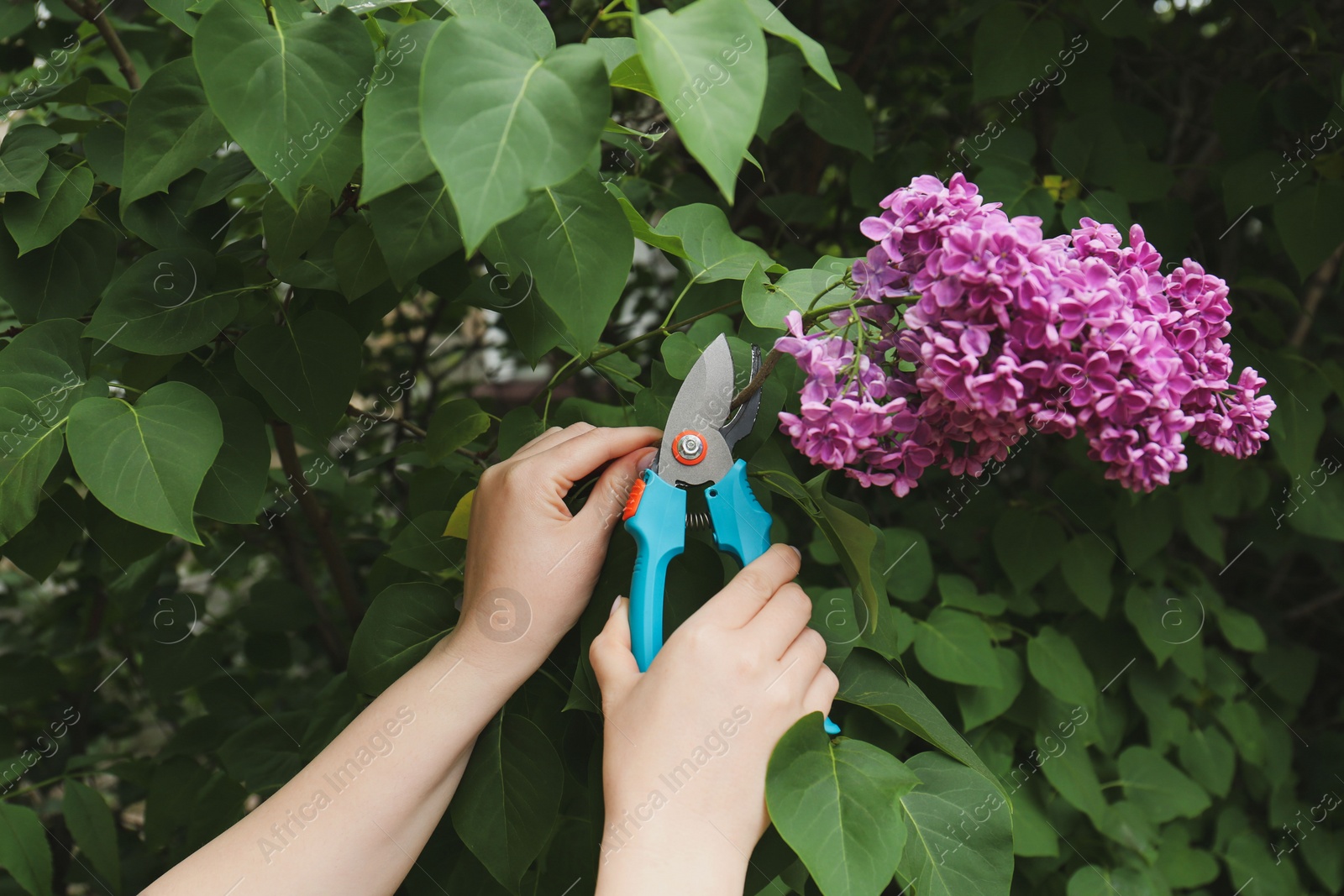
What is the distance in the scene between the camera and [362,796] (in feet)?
2.56

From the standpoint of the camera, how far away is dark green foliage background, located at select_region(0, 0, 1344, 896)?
28.4 inches

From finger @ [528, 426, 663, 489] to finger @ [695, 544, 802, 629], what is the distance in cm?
16

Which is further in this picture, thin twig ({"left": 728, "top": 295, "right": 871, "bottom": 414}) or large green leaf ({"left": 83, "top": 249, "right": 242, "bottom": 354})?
large green leaf ({"left": 83, "top": 249, "right": 242, "bottom": 354})

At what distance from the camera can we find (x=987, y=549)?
157 centimetres

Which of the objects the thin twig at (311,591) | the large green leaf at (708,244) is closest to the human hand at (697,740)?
the large green leaf at (708,244)

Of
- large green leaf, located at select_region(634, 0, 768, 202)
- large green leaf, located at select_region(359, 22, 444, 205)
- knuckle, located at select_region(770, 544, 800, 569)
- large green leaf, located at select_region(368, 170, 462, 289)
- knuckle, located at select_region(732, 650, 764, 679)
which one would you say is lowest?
knuckle, located at select_region(732, 650, 764, 679)

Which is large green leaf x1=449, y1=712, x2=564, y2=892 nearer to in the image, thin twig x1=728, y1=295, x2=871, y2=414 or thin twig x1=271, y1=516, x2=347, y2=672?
thin twig x1=728, y1=295, x2=871, y2=414

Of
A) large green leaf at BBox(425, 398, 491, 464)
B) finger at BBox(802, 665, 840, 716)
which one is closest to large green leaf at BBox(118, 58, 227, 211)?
large green leaf at BBox(425, 398, 491, 464)

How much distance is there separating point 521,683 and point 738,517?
0.26m

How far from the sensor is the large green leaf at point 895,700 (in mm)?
770

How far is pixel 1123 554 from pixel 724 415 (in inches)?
41.6

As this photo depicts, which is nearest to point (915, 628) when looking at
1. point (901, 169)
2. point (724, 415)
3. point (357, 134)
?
point (724, 415)

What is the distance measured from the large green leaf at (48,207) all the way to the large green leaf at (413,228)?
44cm

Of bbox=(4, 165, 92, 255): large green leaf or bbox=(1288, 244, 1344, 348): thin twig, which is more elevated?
bbox=(1288, 244, 1344, 348): thin twig
